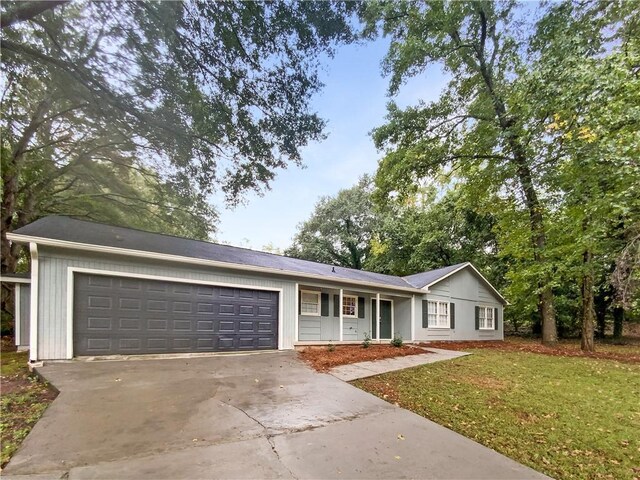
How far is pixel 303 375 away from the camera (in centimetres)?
714

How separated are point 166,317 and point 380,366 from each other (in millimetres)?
5497

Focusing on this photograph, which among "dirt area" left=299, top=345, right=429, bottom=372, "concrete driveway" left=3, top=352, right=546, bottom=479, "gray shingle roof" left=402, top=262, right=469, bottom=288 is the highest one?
"gray shingle roof" left=402, top=262, right=469, bottom=288

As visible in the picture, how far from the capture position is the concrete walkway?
738cm

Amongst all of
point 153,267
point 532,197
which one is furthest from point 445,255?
point 153,267

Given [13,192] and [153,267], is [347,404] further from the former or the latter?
[13,192]

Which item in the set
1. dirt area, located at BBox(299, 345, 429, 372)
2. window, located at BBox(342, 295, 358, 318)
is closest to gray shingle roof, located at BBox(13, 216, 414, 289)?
window, located at BBox(342, 295, 358, 318)

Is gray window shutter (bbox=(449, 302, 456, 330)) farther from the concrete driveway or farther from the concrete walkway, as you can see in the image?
the concrete driveway

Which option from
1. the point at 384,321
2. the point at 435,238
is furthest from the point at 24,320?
the point at 435,238

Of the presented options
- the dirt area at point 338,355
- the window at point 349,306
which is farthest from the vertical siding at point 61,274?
the window at point 349,306

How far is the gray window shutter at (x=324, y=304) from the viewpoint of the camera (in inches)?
502

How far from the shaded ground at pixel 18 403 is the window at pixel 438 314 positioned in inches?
552

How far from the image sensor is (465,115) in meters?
16.0

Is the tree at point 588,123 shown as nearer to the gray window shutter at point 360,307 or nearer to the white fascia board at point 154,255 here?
the gray window shutter at point 360,307

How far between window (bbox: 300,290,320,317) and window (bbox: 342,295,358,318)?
1.38 m
